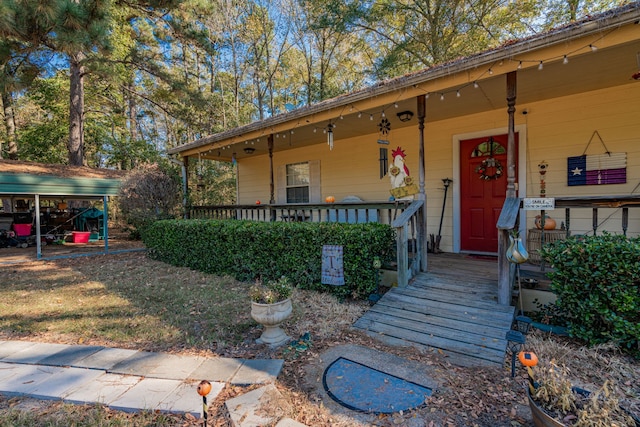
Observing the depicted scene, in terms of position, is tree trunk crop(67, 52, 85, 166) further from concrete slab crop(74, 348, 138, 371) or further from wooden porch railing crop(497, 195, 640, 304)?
wooden porch railing crop(497, 195, 640, 304)

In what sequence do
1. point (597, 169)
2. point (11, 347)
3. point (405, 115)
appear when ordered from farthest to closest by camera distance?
point (405, 115)
point (597, 169)
point (11, 347)

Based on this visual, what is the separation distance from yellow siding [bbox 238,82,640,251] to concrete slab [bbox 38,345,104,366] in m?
5.49

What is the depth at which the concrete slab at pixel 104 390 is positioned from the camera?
2.31m

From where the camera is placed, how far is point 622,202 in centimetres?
303

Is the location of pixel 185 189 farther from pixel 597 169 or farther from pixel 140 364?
pixel 597 169

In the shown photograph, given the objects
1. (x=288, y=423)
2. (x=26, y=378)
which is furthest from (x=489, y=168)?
(x=26, y=378)

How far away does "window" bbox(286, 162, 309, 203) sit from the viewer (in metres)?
8.30

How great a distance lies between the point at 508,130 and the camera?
406cm

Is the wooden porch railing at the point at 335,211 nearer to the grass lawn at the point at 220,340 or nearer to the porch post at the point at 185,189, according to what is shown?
the porch post at the point at 185,189

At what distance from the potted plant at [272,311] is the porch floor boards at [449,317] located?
2.88 feet

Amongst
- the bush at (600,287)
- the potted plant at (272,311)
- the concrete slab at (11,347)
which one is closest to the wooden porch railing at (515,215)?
the bush at (600,287)

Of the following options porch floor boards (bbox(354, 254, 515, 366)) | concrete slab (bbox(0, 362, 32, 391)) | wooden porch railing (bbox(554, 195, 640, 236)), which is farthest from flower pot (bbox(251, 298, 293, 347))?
wooden porch railing (bbox(554, 195, 640, 236))

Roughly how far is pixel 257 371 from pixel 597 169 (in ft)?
18.2

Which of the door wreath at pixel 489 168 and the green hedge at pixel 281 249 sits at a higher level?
the door wreath at pixel 489 168
